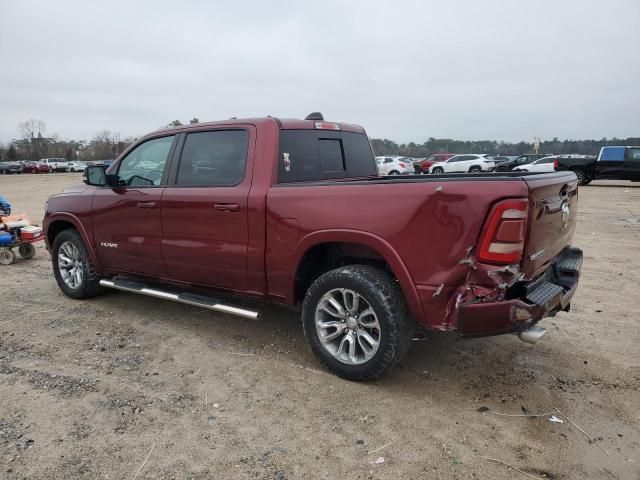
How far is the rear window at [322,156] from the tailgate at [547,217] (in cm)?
178

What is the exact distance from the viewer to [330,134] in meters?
4.37

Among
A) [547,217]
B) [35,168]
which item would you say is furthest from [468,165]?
[35,168]

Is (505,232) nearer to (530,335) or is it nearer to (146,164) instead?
(530,335)

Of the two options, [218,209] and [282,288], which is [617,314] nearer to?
[282,288]


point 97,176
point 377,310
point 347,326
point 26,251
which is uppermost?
point 97,176

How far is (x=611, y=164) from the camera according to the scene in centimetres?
2061

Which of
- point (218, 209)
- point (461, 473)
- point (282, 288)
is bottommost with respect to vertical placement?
point (461, 473)

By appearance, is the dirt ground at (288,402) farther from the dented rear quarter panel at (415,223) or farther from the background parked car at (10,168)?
the background parked car at (10,168)

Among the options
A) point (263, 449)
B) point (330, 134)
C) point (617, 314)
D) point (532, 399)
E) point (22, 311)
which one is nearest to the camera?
point (263, 449)

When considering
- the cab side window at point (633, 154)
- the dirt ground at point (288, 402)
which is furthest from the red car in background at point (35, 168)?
the dirt ground at point (288, 402)

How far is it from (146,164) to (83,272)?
1530 mm

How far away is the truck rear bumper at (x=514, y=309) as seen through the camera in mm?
2828

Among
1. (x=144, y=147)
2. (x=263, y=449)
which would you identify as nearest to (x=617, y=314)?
(x=263, y=449)

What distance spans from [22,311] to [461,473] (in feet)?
15.1
